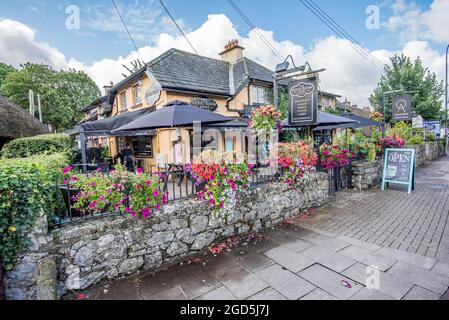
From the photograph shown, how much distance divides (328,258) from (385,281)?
74 centimetres

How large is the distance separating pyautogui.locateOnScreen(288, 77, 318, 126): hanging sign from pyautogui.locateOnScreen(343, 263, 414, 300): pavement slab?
381cm

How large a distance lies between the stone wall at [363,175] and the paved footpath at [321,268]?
8.81 feet

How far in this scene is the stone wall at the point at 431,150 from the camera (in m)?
14.5

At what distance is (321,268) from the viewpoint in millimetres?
3094

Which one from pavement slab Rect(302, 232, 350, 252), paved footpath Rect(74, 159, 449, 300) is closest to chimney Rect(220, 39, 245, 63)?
paved footpath Rect(74, 159, 449, 300)

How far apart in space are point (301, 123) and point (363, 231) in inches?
121

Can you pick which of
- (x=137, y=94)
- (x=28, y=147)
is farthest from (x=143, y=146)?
(x=28, y=147)

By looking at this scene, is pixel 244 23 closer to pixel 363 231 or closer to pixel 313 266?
pixel 363 231

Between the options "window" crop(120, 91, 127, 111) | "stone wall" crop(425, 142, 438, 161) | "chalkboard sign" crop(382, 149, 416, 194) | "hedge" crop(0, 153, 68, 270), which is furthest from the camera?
"stone wall" crop(425, 142, 438, 161)

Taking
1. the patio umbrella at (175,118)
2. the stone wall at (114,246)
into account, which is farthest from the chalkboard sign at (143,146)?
the stone wall at (114,246)

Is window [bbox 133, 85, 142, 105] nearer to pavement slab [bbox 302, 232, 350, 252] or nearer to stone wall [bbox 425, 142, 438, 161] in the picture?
pavement slab [bbox 302, 232, 350, 252]

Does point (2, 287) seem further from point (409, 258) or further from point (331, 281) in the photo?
point (409, 258)

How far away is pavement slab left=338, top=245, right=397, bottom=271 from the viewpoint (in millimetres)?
3100

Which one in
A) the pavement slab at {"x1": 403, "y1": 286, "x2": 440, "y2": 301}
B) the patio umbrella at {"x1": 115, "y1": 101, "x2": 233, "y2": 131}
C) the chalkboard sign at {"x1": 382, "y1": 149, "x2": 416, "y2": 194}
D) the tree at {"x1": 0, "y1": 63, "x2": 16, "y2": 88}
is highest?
the tree at {"x1": 0, "y1": 63, "x2": 16, "y2": 88}
